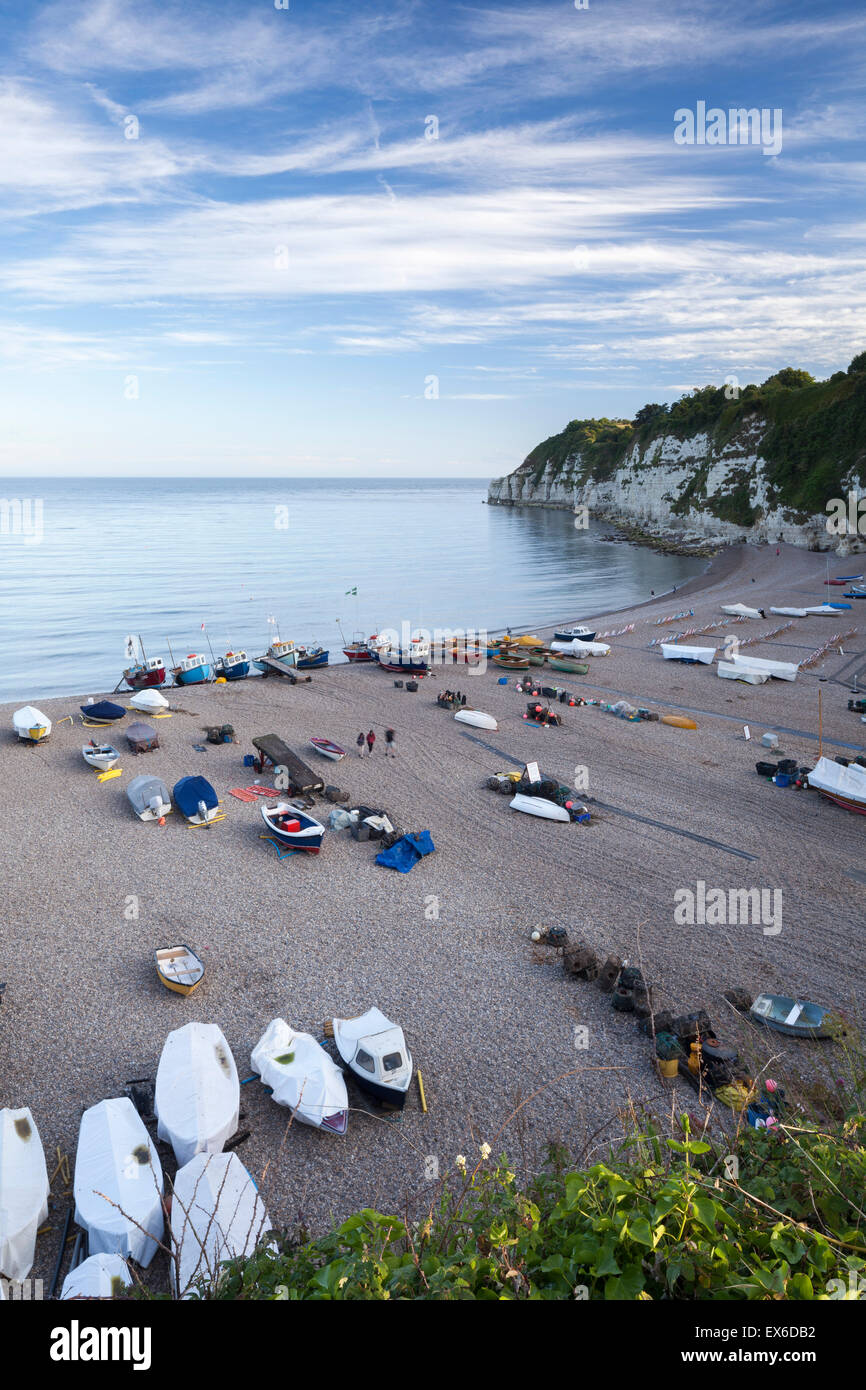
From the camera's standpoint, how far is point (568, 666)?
40.8m

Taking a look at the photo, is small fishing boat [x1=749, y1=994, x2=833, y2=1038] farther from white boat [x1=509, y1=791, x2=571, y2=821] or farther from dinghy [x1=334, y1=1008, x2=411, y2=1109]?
white boat [x1=509, y1=791, x2=571, y2=821]

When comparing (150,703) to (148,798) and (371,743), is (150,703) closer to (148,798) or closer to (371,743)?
Result: (148,798)

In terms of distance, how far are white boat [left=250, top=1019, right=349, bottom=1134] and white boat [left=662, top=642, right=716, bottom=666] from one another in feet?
113

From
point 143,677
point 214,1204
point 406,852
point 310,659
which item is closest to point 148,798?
point 406,852

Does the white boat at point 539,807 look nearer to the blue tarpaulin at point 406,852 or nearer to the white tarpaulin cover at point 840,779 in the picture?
the blue tarpaulin at point 406,852

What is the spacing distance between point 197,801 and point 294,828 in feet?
12.2

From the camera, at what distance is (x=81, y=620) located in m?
54.6

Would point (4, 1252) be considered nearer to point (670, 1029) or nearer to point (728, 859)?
point (670, 1029)

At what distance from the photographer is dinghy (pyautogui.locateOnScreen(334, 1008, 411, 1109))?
41.1 feet

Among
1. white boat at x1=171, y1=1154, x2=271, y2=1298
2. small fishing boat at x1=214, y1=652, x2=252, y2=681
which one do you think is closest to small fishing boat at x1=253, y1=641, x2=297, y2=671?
small fishing boat at x1=214, y1=652, x2=252, y2=681

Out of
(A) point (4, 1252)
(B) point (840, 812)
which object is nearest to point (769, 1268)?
(A) point (4, 1252)

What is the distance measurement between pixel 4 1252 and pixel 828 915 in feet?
55.6
